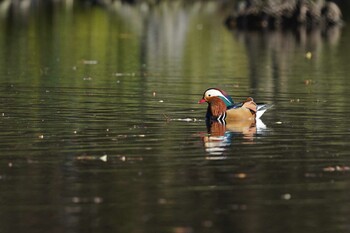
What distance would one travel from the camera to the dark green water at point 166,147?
10570 millimetres

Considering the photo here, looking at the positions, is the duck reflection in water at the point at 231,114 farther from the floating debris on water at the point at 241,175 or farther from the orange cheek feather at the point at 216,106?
the floating debris on water at the point at 241,175

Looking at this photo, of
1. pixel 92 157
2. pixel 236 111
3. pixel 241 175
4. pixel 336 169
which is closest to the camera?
pixel 241 175

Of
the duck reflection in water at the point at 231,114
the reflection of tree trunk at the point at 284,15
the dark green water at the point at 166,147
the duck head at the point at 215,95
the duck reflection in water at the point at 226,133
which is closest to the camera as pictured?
the dark green water at the point at 166,147

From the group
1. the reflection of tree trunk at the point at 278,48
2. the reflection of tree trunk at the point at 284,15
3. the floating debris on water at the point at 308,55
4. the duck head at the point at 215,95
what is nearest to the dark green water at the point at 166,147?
the reflection of tree trunk at the point at 278,48

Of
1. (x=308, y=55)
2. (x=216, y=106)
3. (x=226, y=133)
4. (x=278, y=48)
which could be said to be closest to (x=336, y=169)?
(x=226, y=133)

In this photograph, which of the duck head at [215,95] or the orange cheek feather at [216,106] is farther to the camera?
the duck head at [215,95]

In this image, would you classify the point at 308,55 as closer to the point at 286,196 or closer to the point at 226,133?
the point at 226,133

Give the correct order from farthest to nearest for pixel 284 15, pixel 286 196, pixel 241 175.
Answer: pixel 284 15 → pixel 241 175 → pixel 286 196

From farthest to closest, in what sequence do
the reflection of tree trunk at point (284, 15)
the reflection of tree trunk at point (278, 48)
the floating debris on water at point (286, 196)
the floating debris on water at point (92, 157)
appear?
the reflection of tree trunk at point (284, 15) → the reflection of tree trunk at point (278, 48) → the floating debris on water at point (92, 157) → the floating debris on water at point (286, 196)

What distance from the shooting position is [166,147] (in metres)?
14.5

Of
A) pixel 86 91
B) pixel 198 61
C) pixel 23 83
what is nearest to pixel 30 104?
pixel 86 91

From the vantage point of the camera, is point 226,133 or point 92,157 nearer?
point 92,157

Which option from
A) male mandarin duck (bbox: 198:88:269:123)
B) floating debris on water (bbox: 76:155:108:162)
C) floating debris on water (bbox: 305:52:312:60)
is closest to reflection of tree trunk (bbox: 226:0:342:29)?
floating debris on water (bbox: 305:52:312:60)

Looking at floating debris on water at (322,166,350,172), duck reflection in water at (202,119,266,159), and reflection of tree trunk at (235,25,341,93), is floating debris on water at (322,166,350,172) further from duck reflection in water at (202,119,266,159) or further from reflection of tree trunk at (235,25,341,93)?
reflection of tree trunk at (235,25,341,93)
